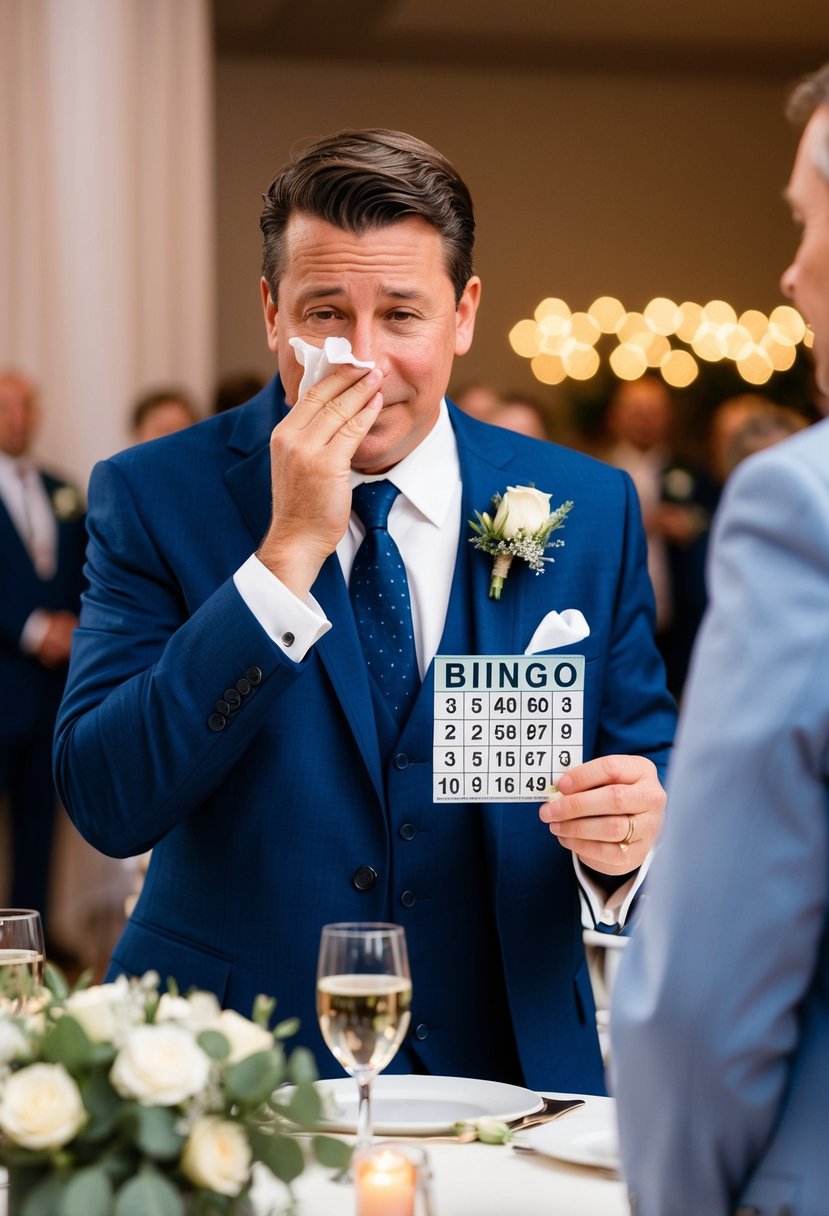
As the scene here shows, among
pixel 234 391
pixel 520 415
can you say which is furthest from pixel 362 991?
pixel 520 415

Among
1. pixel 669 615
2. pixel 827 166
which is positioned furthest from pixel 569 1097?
pixel 669 615

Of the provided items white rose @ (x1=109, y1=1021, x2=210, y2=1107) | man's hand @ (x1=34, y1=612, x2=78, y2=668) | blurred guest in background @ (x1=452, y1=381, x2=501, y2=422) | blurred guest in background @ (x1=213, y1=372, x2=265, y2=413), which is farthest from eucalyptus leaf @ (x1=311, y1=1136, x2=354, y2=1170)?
blurred guest in background @ (x1=452, y1=381, x2=501, y2=422)

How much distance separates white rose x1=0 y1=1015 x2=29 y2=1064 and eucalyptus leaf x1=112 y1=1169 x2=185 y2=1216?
13cm

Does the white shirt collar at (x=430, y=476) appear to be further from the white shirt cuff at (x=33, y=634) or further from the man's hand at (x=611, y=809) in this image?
the white shirt cuff at (x=33, y=634)

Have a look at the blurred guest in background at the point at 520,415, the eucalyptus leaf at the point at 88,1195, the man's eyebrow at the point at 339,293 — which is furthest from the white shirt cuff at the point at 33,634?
the eucalyptus leaf at the point at 88,1195

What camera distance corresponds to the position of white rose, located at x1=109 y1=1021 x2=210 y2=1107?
1185mm

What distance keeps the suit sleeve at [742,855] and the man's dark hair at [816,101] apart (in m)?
0.21

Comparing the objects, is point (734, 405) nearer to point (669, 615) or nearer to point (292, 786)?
point (669, 615)

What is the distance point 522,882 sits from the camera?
83.0 inches

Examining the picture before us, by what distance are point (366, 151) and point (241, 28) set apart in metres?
8.65

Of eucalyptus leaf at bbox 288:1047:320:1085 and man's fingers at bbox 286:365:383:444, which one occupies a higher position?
man's fingers at bbox 286:365:383:444

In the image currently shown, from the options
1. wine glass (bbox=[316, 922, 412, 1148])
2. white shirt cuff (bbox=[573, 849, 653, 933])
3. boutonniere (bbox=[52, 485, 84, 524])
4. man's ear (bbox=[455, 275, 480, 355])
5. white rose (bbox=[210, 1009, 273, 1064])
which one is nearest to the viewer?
white rose (bbox=[210, 1009, 273, 1064])

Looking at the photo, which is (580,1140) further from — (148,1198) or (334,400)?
(334,400)

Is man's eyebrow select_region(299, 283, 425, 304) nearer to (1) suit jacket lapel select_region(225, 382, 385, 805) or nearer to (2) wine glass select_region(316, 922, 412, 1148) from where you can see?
(1) suit jacket lapel select_region(225, 382, 385, 805)
